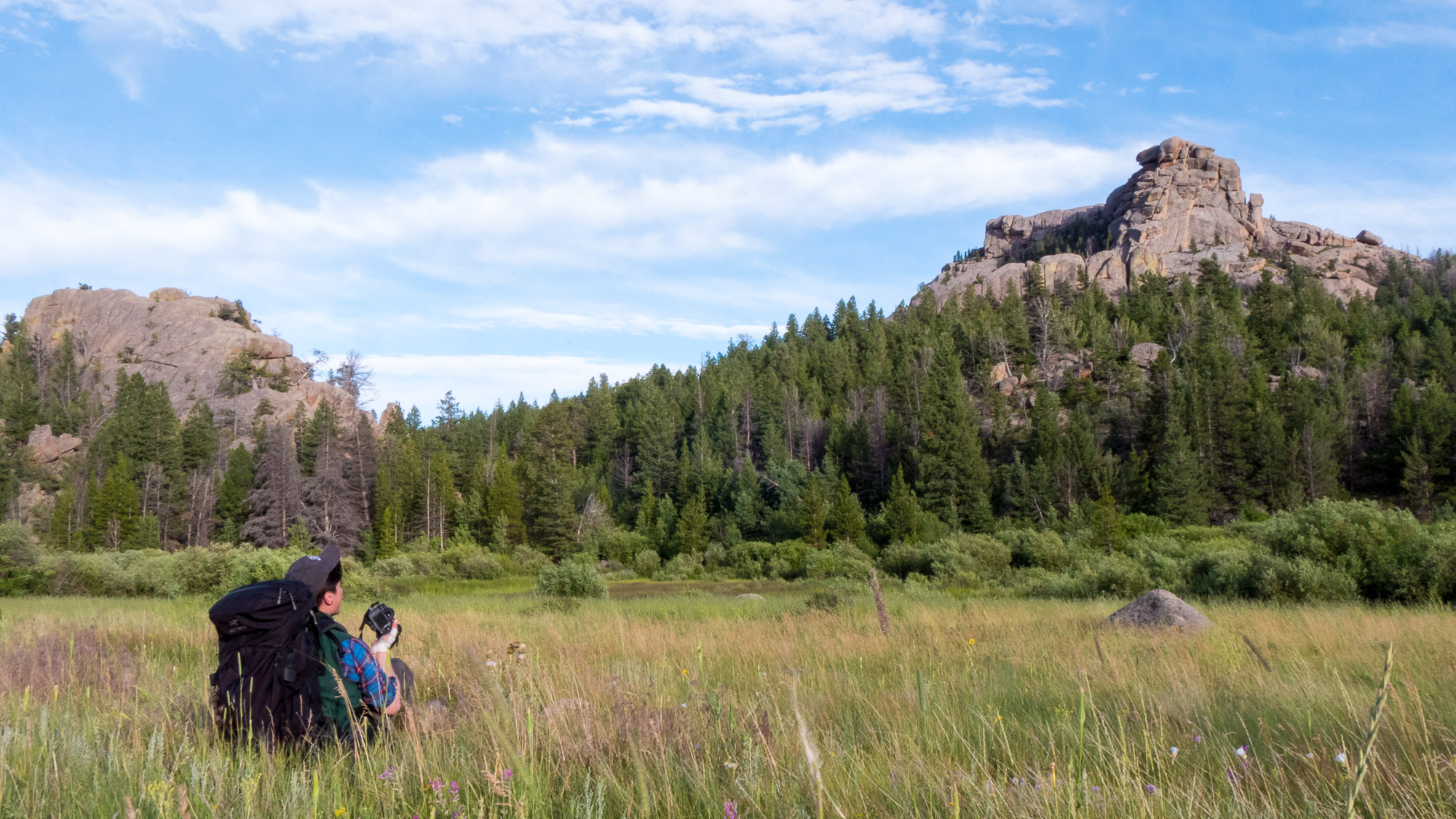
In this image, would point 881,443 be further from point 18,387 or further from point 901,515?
point 18,387

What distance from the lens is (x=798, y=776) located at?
3.04 m

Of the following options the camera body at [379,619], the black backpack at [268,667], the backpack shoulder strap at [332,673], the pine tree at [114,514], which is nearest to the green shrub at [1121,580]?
the camera body at [379,619]

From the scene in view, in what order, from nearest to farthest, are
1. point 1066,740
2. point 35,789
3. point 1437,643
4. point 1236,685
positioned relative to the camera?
1. point 35,789
2. point 1066,740
3. point 1236,685
4. point 1437,643

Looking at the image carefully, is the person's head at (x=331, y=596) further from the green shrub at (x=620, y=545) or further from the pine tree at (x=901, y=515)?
the green shrub at (x=620, y=545)

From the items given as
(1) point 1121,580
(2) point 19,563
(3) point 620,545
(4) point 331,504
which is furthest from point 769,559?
(2) point 19,563

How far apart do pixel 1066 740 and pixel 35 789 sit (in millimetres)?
4484

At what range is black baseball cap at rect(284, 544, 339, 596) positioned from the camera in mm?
4371

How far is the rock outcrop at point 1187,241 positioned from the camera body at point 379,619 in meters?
115

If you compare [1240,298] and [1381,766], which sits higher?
[1240,298]

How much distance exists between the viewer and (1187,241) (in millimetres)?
127062

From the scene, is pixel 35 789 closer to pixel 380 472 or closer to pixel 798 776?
pixel 798 776

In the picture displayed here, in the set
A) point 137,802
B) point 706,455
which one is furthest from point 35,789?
point 706,455

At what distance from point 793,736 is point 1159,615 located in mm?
10832

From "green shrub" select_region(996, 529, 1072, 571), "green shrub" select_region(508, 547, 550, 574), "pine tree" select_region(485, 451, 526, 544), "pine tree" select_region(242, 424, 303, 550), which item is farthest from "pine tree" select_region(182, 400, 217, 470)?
"green shrub" select_region(996, 529, 1072, 571)
